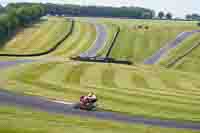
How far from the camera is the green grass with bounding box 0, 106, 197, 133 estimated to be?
35.9 m

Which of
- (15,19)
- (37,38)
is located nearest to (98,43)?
(37,38)

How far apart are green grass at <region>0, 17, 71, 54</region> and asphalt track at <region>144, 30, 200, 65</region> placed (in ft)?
93.2

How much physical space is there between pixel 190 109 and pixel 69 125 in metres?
18.0

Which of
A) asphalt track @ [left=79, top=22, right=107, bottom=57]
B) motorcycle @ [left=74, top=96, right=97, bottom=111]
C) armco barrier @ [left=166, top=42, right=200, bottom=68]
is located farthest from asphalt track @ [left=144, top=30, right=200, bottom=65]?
motorcycle @ [left=74, top=96, right=97, bottom=111]

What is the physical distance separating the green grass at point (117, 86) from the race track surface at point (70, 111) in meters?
1.93

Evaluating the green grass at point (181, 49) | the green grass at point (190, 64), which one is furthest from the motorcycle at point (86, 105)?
the green grass at point (181, 49)

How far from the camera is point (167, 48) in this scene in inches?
4882

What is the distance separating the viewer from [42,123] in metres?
38.0

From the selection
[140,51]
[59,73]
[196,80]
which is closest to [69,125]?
[59,73]

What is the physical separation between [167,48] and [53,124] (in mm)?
89892

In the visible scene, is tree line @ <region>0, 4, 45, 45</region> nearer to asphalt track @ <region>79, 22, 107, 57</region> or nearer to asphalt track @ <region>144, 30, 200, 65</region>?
asphalt track @ <region>79, 22, 107, 57</region>

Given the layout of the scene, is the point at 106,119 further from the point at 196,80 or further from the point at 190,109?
the point at 196,80

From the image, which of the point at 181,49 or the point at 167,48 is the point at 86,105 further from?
the point at 167,48

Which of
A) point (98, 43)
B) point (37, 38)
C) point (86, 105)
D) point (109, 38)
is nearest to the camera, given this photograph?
point (86, 105)
